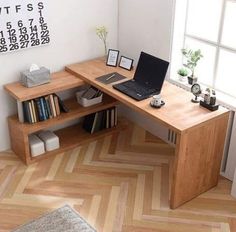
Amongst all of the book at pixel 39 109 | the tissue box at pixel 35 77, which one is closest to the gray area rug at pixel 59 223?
the book at pixel 39 109

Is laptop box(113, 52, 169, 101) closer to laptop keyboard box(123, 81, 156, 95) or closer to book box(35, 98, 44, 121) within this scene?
laptop keyboard box(123, 81, 156, 95)

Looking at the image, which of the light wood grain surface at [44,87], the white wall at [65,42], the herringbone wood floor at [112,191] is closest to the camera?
the herringbone wood floor at [112,191]

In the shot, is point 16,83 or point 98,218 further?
point 16,83

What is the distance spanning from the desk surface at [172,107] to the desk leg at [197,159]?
61mm

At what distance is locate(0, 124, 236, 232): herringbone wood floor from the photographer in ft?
10.1

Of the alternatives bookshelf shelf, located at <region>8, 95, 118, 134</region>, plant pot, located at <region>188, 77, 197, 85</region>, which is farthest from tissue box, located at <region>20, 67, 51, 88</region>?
plant pot, located at <region>188, 77, 197, 85</region>

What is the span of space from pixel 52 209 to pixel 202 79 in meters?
1.69

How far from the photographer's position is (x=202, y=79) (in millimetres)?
3613

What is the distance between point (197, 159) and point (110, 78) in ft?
3.59

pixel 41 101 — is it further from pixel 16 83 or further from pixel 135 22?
pixel 135 22

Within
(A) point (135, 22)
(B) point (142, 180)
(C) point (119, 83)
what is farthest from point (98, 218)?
(A) point (135, 22)

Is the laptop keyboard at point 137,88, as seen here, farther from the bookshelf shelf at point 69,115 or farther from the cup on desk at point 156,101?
the bookshelf shelf at point 69,115

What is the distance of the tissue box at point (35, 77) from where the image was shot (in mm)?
3545

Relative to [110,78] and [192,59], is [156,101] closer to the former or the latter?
[192,59]
